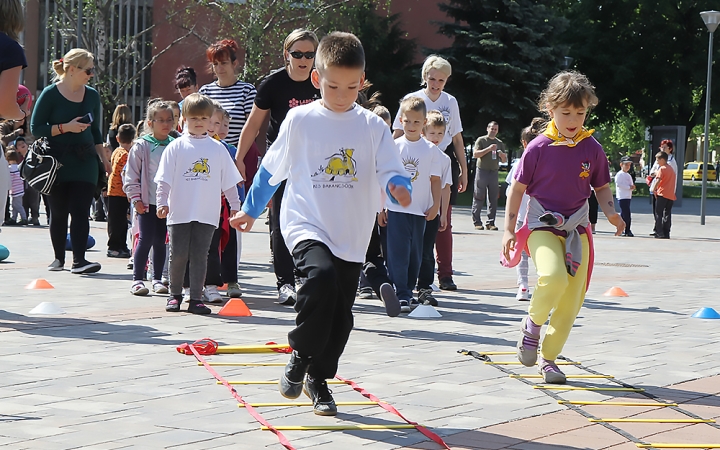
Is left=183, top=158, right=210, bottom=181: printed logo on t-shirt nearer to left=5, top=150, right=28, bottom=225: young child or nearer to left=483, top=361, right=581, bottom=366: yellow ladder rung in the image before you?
left=483, top=361, right=581, bottom=366: yellow ladder rung

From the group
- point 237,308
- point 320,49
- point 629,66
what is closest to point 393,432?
point 320,49

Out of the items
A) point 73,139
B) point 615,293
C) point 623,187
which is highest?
point 73,139

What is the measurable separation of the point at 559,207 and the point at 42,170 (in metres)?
6.16

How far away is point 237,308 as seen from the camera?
323 inches

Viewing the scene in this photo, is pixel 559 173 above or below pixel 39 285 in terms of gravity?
above

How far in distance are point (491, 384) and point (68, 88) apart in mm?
6454

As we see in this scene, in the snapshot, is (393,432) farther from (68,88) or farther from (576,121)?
(68,88)

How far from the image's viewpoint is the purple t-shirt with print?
5.96m

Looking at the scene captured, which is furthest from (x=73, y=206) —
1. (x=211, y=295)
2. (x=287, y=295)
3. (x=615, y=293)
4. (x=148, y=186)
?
(x=615, y=293)

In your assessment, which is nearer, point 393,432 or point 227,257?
point 393,432

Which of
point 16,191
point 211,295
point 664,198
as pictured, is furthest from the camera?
point 664,198

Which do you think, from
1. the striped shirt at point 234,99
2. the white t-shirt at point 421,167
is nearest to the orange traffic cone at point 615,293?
the white t-shirt at point 421,167

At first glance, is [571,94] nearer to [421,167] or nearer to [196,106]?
[421,167]

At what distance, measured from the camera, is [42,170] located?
10.5 metres
